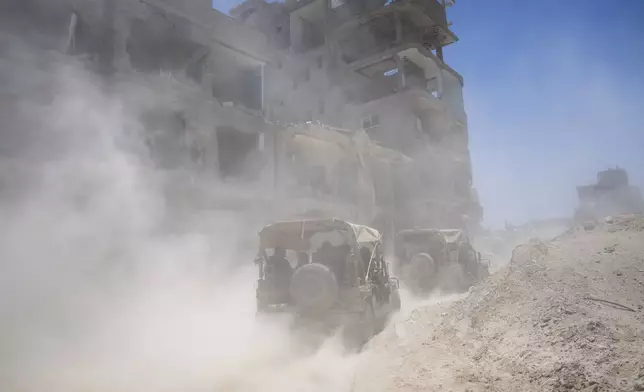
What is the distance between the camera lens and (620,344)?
3.71m

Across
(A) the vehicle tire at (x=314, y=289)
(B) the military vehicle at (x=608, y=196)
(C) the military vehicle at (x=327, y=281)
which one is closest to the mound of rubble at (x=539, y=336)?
(C) the military vehicle at (x=327, y=281)

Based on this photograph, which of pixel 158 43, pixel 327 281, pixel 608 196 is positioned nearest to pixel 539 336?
pixel 327 281

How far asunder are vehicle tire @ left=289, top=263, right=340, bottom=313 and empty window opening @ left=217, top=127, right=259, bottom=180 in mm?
11009

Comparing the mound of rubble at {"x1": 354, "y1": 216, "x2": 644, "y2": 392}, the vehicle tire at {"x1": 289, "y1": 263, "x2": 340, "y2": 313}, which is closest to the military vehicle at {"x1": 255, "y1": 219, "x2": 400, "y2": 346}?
the vehicle tire at {"x1": 289, "y1": 263, "x2": 340, "y2": 313}

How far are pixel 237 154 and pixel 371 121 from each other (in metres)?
12.3

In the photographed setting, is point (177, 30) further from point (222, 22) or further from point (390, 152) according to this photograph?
point (390, 152)

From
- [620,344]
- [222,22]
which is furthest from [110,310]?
[222,22]

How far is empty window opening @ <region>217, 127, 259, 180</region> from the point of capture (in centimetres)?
1753

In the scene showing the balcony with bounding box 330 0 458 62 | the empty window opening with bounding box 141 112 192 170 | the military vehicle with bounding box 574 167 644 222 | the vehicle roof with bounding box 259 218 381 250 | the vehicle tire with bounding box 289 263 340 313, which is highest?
the balcony with bounding box 330 0 458 62

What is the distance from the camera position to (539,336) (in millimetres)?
4555

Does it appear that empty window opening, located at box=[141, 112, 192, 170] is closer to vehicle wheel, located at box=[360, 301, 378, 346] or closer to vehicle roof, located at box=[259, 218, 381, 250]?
vehicle roof, located at box=[259, 218, 381, 250]

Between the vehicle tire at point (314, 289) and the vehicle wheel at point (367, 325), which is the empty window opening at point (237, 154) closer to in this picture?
the vehicle tire at point (314, 289)

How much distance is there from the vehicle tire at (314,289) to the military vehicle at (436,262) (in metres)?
7.30

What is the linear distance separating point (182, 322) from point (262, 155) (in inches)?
387
